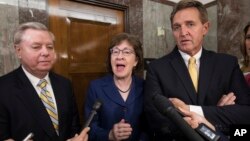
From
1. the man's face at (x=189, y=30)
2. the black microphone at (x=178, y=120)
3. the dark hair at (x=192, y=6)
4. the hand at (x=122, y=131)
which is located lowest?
the hand at (x=122, y=131)

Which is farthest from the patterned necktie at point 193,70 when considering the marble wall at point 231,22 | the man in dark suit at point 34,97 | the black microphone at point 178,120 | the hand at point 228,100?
the marble wall at point 231,22

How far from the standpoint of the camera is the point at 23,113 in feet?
4.42

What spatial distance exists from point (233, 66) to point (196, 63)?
212 millimetres

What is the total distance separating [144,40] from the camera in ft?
10.0

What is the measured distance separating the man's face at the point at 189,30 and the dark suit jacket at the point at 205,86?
0.07 m

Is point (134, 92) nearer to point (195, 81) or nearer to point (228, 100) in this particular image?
point (195, 81)

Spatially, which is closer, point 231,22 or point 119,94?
point 119,94

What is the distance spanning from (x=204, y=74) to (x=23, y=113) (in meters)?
1.06

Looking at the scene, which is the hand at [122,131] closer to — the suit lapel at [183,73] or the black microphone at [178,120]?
the suit lapel at [183,73]

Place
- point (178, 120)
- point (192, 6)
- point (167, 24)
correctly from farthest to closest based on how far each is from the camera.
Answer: point (167, 24) < point (192, 6) < point (178, 120)

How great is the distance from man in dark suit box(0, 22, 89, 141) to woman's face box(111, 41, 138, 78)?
0.40 m

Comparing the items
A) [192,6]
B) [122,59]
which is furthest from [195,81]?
[122,59]

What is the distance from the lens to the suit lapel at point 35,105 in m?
1.38

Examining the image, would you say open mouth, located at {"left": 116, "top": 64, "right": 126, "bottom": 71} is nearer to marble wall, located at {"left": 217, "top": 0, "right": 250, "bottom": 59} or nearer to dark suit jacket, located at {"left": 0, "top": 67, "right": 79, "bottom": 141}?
dark suit jacket, located at {"left": 0, "top": 67, "right": 79, "bottom": 141}
